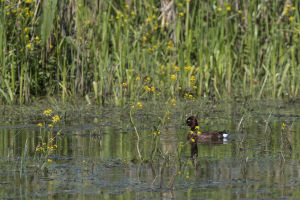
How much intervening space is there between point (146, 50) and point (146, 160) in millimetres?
5225

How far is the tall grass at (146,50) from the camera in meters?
11.8

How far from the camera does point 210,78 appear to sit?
1235cm

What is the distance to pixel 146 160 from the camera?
730 centimetres

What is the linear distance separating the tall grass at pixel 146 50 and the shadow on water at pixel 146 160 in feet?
3.72

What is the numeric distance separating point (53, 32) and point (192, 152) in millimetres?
4836

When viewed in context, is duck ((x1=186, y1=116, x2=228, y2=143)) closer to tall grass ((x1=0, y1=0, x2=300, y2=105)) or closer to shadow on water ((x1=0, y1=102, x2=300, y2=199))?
shadow on water ((x1=0, y1=102, x2=300, y2=199))

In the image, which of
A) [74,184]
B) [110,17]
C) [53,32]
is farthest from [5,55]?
[74,184]

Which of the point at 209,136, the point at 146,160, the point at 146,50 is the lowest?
the point at 146,160

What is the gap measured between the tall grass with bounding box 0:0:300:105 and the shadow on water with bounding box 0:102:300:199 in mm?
1135

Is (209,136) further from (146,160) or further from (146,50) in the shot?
(146,50)

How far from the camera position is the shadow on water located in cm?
602

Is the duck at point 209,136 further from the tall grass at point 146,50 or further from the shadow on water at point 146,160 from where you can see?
the tall grass at point 146,50

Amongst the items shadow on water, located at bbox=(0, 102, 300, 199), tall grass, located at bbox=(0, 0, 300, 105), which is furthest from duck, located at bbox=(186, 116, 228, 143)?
tall grass, located at bbox=(0, 0, 300, 105)

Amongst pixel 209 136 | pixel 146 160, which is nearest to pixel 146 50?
pixel 209 136
